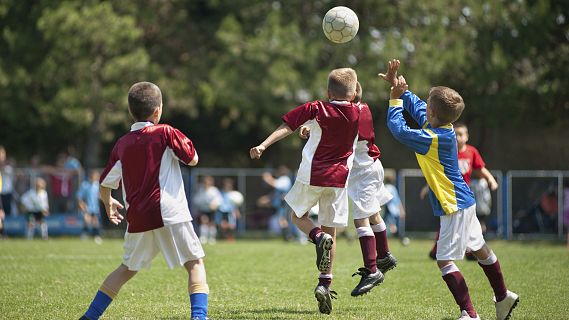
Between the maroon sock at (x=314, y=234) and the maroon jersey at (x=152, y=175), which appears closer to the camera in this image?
the maroon jersey at (x=152, y=175)

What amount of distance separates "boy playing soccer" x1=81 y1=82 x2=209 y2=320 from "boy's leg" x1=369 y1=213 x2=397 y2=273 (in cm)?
262

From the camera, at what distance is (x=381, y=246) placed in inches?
336

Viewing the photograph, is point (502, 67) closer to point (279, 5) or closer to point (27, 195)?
point (279, 5)

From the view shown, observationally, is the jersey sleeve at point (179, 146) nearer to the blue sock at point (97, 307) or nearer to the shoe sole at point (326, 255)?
the blue sock at point (97, 307)

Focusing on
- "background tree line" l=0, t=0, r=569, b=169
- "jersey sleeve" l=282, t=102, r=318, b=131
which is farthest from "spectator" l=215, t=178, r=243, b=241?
"jersey sleeve" l=282, t=102, r=318, b=131

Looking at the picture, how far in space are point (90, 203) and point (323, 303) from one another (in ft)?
52.9

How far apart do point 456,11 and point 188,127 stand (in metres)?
11.3

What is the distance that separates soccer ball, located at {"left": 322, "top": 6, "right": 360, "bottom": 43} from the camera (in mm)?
8211

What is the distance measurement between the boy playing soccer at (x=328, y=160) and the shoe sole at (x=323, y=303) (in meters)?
0.13

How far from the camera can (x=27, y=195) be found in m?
22.0

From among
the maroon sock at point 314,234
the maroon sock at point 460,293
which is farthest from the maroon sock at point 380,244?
the maroon sock at point 460,293

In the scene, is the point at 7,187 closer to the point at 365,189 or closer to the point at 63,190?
the point at 63,190

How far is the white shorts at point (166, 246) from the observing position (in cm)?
627

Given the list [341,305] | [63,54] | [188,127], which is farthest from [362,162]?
[188,127]
